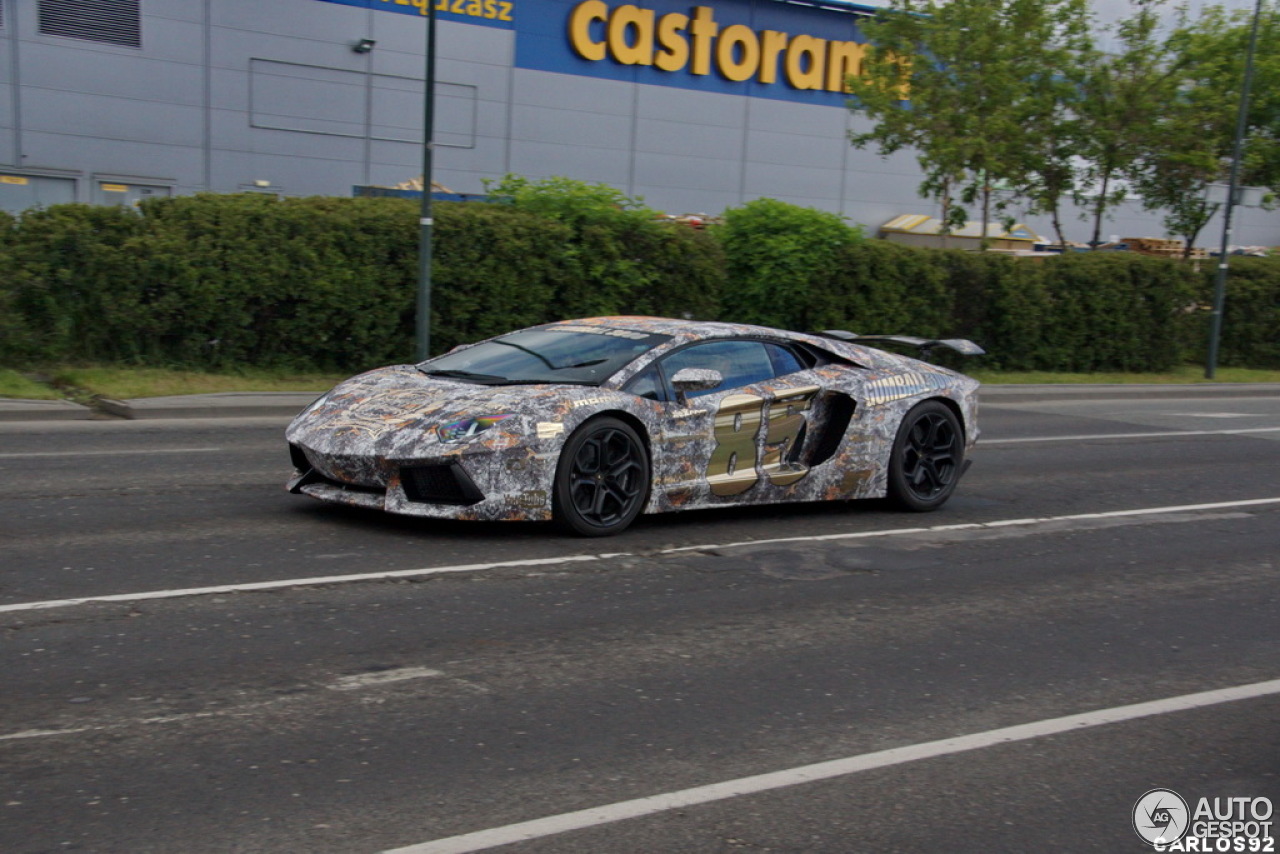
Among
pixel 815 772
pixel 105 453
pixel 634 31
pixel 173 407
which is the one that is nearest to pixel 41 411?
pixel 173 407

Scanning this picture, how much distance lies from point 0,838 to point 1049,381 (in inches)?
834

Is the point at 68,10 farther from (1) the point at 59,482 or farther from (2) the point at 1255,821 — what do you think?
(2) the point at 1255,821

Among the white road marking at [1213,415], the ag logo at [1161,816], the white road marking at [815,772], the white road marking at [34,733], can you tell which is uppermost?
the white road marking at [1213,415]

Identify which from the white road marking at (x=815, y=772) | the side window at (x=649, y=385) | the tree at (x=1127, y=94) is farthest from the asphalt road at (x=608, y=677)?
the tree at (x=1127, y=94)

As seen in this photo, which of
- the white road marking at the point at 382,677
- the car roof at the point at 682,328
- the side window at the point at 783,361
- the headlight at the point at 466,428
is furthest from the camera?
the side window at the point at 783,361

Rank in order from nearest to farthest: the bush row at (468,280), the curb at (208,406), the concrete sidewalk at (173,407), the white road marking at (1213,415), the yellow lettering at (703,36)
Answer: the concrete sidewalk at (173,407), the curb at (208,406), the bush row at (468,280), the white road marking at (1213,415), the yellow lettering at (703,36)

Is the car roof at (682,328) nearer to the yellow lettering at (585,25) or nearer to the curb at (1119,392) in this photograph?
the curb at (1119,392)

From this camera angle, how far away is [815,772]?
445 cm

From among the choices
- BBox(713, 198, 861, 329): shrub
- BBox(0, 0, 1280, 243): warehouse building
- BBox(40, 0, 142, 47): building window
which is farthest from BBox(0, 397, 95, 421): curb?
BBox(40, 0, 142, 47): building window

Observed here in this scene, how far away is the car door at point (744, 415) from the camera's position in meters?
8.14

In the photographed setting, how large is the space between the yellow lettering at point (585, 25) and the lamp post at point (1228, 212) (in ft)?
56.9

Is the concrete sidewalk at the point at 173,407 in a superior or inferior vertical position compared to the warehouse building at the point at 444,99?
inferior

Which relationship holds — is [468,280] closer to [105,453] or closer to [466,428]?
[105,453]

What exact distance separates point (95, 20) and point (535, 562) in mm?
26830
